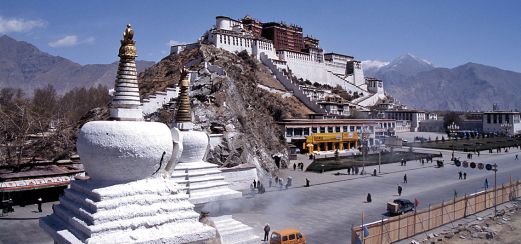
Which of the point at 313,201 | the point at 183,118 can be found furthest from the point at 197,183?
the point at 313,201

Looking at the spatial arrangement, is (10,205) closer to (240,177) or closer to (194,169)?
(240,177)

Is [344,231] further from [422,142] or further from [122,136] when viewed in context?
[422,142]

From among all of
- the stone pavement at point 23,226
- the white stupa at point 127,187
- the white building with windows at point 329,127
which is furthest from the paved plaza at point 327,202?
the white building with windows at point 329,127

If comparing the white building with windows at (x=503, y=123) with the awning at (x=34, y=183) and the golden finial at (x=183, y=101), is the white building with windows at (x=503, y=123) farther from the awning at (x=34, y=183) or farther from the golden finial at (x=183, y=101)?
the golden finial at (x=183, y=101)

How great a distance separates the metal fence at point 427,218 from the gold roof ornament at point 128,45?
10342mm

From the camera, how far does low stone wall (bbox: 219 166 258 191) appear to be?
97.4 ft

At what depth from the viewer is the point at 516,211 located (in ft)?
84.9

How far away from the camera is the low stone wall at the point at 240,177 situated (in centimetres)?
2968

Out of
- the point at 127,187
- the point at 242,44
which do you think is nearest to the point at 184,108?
the point at 127,187

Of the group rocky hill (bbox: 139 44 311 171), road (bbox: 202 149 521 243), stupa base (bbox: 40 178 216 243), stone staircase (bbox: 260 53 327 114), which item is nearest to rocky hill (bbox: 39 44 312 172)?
rocky hill (bbox: 139 44 311 171)

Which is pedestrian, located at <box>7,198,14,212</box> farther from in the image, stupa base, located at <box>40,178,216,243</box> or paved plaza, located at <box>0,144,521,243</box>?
stupa base, located at <box>40,178,216,243</box>

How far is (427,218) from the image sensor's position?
67.7 feet

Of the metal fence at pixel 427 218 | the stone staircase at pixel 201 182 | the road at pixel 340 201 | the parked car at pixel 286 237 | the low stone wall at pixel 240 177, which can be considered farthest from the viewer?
the low stone wall at pixel 240 177

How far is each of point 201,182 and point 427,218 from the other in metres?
11.5
